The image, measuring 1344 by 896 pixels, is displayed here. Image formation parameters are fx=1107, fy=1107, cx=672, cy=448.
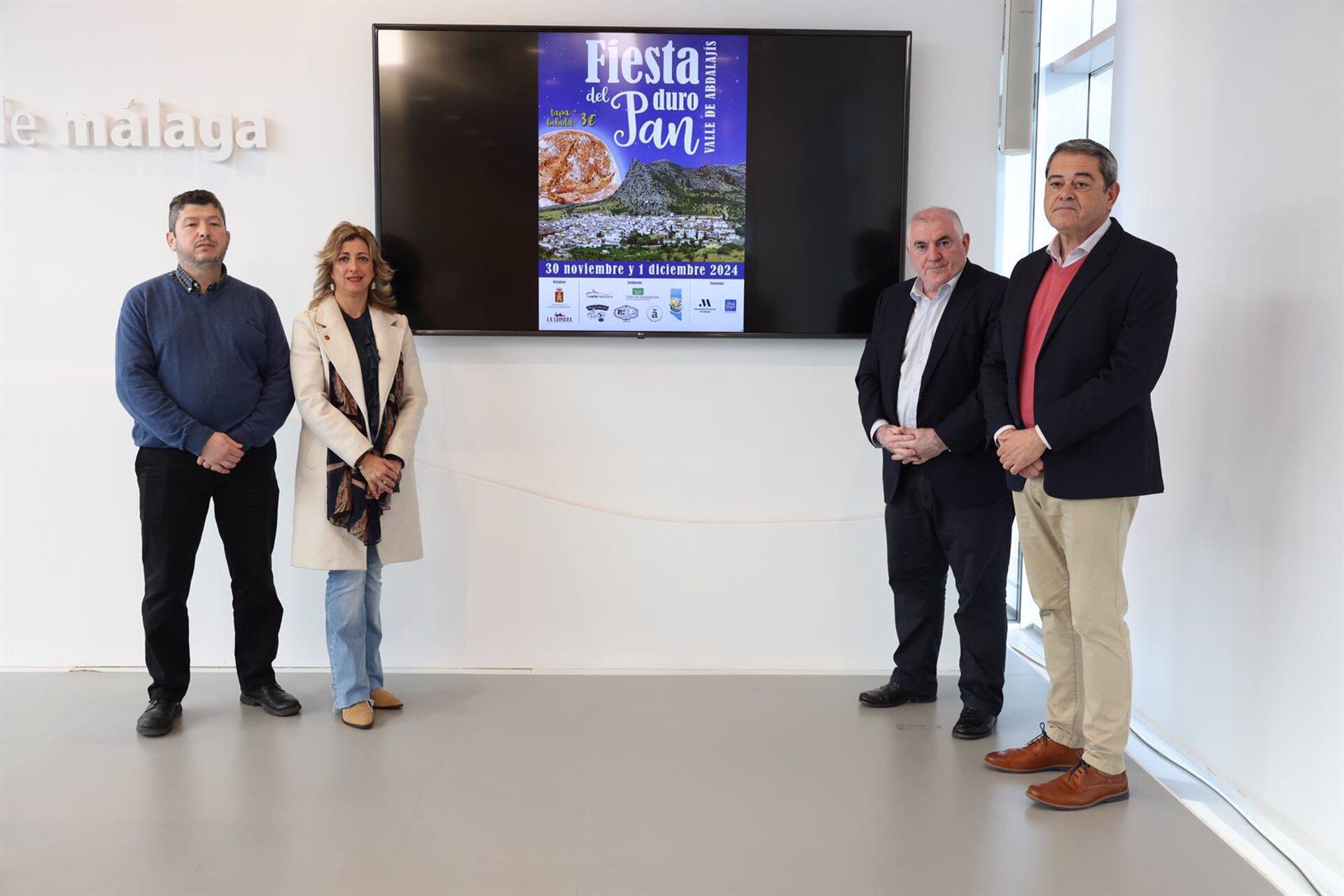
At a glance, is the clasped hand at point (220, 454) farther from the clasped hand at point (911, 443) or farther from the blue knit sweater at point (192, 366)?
the clasped hand at point (911, 443)

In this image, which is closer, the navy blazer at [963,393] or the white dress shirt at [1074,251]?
the white dress shirt at [1074,251]

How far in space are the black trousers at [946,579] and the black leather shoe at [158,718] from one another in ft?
7.86

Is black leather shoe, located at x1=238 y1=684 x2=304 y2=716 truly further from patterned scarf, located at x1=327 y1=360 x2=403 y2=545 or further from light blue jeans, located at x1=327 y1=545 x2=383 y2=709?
patterned scarf, located at x1=327 y1=360 x2=403 y2=545

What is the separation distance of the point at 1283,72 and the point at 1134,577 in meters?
1.67

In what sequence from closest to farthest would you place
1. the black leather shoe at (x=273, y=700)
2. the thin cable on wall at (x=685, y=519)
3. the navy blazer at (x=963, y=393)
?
the navy blazer at (x=963, y=393) < the black leather shoe at (x=273, y=700) < the thin cable on wall at (x=685, y=519)

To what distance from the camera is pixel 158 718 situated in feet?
11.5

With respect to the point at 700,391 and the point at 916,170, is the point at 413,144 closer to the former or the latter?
the point at 700,391

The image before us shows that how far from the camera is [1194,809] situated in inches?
119

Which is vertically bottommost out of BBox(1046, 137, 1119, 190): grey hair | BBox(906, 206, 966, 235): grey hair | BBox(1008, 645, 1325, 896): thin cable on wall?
BBox(1008, 645, 1325, 896): thin cable on wall

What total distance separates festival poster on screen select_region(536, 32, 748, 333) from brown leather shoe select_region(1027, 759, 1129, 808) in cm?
196

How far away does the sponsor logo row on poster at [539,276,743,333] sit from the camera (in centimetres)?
411

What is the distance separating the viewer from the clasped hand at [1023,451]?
2977mm

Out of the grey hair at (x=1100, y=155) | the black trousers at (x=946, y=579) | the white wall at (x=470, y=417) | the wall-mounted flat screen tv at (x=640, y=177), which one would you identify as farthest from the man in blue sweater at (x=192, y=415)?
the grey hair at (x=1100, y=155)

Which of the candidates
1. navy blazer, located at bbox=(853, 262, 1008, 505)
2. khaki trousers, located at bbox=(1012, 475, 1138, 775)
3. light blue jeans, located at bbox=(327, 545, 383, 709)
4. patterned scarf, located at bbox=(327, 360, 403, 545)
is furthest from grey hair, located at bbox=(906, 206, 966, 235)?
light blue jeans, located at bbox=(327, 545, 383, 709)
